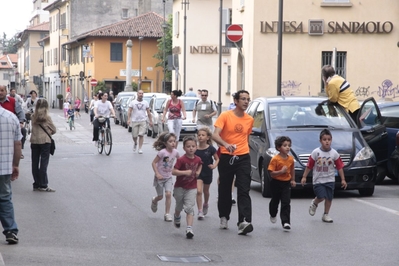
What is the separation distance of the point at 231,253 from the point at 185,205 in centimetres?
152

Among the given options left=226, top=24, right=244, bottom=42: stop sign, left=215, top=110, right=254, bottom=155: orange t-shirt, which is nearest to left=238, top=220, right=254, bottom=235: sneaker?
left=215, top=110, right=254, bottom=155: orange t-shirt

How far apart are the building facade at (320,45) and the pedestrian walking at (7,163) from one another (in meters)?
27.9

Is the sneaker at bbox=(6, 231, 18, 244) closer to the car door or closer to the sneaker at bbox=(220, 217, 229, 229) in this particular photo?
the sneaker at bbox=(220, 217, 229, 229)

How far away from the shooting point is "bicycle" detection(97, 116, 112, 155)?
24.7m

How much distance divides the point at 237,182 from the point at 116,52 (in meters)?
72.2

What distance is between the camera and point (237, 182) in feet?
35.8

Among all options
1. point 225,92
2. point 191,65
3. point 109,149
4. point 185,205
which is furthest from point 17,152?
point 191,65

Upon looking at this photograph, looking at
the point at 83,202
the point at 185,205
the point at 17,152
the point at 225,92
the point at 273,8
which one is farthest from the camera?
the point at 225,92

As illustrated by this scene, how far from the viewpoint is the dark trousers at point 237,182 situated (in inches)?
420

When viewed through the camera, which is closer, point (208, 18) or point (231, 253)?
point (231, 253)

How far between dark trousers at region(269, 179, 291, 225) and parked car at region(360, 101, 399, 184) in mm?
4685

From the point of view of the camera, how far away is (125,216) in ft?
40.0

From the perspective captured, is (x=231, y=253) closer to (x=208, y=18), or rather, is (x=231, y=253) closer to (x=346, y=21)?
(x=346, y=21)

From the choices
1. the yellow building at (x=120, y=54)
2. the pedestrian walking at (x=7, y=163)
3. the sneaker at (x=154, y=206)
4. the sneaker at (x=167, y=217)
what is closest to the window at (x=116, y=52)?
the yellow building at (x=120, y=54)
